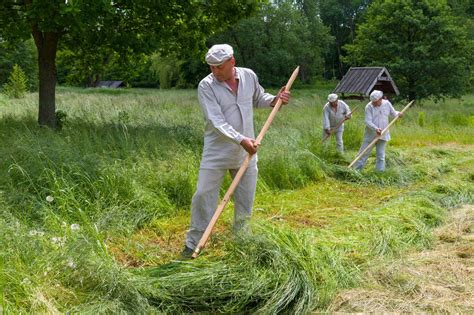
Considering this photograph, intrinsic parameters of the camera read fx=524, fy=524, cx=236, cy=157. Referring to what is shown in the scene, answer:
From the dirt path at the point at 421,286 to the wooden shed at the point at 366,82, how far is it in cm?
1445

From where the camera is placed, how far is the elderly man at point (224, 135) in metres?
4.10

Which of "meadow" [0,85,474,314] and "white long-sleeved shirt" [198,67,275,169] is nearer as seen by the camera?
"meadow" [0,85,474,314]

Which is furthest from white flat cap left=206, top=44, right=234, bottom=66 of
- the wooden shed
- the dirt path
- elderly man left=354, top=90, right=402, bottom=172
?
the wooden shed

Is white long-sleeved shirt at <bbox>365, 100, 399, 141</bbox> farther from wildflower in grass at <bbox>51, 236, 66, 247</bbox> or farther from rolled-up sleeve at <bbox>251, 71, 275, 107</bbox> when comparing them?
wildflower in grass at <bbox>51, 236, 66, 247</bbox>

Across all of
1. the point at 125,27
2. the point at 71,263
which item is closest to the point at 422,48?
the point at 125,27

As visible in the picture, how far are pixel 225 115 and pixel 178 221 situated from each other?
5.25ft

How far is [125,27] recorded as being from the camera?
9289mm

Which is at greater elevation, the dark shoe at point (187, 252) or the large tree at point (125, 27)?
the large tree at point (125, 27)

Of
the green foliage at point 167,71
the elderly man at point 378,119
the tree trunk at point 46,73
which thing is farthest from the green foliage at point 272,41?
the elderly man at point 378,119

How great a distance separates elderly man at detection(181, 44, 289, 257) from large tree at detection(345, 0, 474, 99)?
60.7 feet

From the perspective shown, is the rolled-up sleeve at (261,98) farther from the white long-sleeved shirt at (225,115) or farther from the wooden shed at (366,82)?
the wooden shed at (366,82)

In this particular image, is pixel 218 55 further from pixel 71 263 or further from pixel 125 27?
pixel 125 27

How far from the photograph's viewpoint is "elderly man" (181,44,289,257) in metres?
4.10

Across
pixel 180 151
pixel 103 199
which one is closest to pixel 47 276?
pixel 103 199
